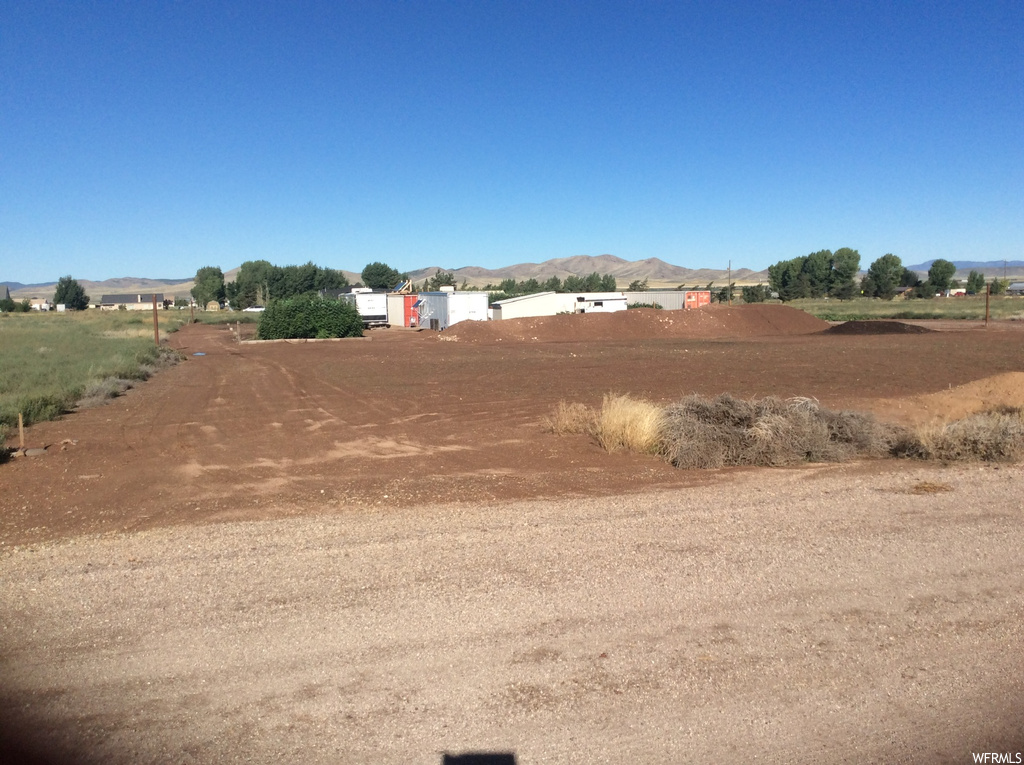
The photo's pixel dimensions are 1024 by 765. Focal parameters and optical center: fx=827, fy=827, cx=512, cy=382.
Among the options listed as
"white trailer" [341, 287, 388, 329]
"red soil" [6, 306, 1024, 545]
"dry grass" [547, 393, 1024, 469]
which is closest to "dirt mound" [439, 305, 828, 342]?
"red soil" [6, 306, 1024, 545]


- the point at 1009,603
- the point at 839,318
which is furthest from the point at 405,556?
the point at 839,318

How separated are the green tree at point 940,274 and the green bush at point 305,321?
112 meters

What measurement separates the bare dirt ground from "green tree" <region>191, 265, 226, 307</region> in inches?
5872

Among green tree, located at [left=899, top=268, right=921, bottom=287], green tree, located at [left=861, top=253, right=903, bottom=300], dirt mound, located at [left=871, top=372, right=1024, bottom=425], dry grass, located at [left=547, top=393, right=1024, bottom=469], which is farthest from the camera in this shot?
green tree, located at [left=899, top=268, right=921, bottom=287]

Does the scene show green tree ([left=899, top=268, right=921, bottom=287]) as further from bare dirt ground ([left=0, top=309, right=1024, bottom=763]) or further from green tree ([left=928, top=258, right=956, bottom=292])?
bare dirt ground ([left=0, top=309, right=1024, bottom=763])

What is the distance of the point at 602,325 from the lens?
5494 cm

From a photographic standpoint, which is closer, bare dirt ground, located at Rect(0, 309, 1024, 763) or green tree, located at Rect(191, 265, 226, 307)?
bare dirt ground, located at Rect(0, 309, 1024, 763)

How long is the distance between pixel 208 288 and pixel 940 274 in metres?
129

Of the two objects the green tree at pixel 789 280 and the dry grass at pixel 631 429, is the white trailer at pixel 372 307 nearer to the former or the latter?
the dry grass at pixel 631 429

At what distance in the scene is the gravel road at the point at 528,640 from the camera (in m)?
4.44

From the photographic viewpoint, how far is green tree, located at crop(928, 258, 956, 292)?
13675 centimetres

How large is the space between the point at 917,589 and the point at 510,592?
311 cm

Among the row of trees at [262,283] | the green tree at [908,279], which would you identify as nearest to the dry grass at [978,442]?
the row of trees at [262,283]

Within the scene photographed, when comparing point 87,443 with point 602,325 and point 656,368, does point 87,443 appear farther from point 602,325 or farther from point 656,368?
point 602,325
